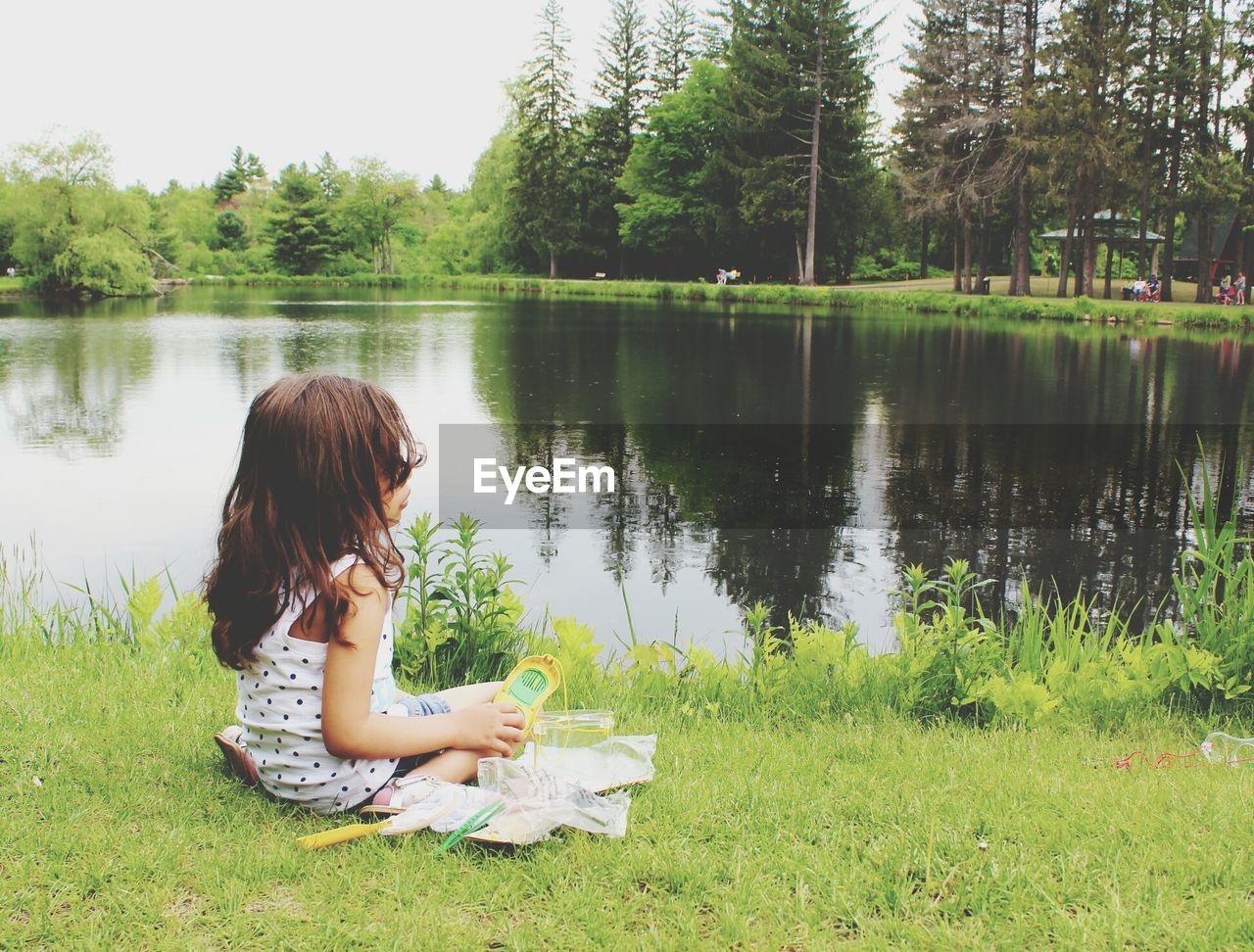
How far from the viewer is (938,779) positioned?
302 cm

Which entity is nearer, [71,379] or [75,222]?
[71,379]

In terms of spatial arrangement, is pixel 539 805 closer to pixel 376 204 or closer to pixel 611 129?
pixel 611 129

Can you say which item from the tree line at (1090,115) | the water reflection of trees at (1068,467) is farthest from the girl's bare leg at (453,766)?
the tree line at (1090,115)

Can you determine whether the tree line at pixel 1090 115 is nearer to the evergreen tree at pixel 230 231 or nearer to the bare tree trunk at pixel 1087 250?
the bare tree trunk at pixel 1087 250

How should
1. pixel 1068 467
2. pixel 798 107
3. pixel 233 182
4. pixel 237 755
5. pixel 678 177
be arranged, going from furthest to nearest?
pixel 233 182
pixel 678 177
pixel 798 107
pixel 1068 467
pixel 237 755

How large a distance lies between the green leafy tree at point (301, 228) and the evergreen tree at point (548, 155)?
1922 centimetres

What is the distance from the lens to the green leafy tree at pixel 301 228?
73.2 m

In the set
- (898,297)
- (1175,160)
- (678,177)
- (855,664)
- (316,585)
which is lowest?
(855,664)

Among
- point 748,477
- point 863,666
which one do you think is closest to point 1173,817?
point 863,666

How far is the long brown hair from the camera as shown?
246 centimetres

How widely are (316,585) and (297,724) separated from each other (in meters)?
0.38

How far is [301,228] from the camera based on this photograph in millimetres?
73562

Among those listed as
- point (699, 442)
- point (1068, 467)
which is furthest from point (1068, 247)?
point (699, 442)

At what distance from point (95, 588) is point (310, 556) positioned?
531 centimetres
